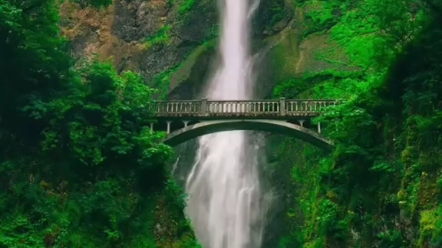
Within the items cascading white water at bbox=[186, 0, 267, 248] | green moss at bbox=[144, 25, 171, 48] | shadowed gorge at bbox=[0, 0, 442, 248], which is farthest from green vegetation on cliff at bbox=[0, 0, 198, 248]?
green moss at bbox=[144, 25, 171, 48]

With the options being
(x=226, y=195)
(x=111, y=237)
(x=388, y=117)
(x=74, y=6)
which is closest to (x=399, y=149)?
(x=388, y=117)

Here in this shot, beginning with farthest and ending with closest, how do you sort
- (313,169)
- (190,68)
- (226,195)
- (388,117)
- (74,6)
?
1. (74,6)
2. (190,68)
3. (226,195)
4. (313,169)
5. (388,117)

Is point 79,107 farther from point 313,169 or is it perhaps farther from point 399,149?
point 313,169

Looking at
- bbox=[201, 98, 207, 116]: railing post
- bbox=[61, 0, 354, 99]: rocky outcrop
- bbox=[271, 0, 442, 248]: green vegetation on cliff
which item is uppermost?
bbox=[61, 0, 354, 99]: rocky outcrop

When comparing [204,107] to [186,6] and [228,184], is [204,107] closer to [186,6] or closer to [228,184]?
[228,184]

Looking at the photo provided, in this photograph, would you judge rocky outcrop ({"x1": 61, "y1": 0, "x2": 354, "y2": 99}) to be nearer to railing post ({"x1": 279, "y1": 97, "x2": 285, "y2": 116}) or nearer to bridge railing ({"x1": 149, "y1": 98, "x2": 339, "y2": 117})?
bridge railing ({"x1": 149, "y1": 98, "x2": 339, "y2": 117})

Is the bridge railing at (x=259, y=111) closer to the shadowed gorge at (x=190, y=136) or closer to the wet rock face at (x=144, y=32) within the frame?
the shadowed gorge at (x=190, y=136)

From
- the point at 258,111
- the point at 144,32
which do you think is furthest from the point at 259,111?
the point at 144,32
